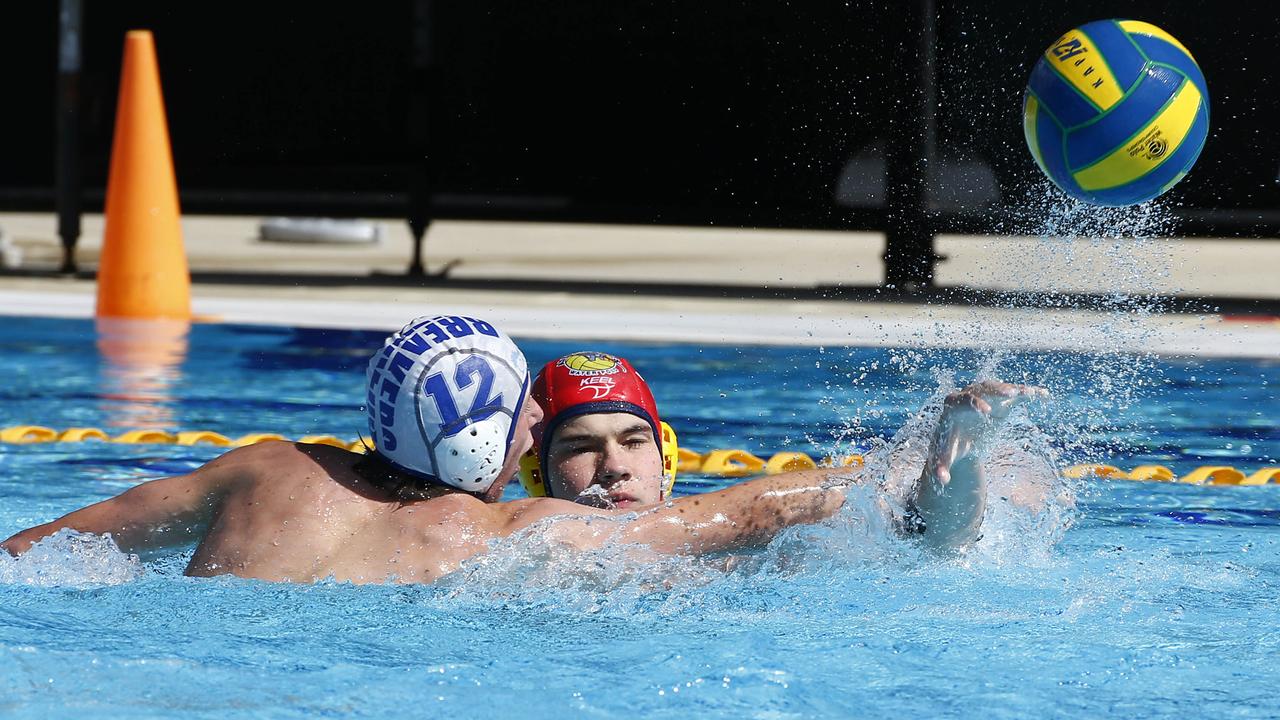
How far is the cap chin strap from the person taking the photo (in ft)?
8.94

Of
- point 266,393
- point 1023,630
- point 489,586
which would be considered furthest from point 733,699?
point 266,393

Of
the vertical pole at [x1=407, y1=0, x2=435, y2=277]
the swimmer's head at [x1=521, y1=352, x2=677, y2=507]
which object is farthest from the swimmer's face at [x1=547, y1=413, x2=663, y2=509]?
the vertical pole at [x1=407, y1=0, x2=435, y2=277]

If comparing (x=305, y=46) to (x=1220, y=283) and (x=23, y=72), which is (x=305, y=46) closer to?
(x=23, y=72)

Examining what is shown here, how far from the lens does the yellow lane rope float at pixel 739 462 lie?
193 inches

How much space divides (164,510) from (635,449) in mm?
1014

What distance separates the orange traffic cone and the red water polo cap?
5070 mm

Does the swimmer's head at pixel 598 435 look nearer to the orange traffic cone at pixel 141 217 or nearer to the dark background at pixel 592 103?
the orange traffic cone at pixel 141 217

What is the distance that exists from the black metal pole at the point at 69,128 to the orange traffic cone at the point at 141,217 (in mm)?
1600

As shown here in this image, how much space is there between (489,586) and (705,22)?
1006cm

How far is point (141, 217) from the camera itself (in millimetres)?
8266

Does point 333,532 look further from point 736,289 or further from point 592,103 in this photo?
point 592,103

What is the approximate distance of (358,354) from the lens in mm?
7180

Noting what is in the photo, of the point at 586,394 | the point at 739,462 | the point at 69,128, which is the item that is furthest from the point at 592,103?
the point at 586,394

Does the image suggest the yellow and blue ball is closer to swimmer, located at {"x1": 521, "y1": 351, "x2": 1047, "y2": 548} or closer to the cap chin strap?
swimmer, located at {"x1": 521, "y1": 351, "x2": 1047, "y2": 548}
